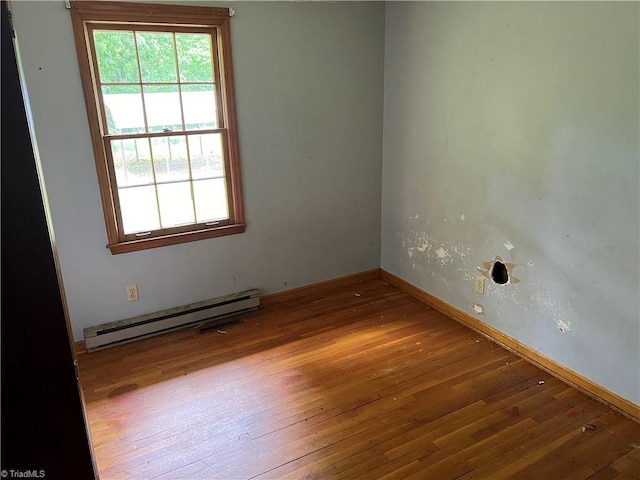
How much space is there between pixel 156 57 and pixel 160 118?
0.36 meters

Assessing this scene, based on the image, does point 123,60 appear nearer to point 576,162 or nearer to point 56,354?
point 56,354

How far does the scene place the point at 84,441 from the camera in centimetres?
113

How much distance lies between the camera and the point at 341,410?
2.30m

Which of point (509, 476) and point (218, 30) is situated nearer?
point (509, 476)

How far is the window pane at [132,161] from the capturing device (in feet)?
9.21

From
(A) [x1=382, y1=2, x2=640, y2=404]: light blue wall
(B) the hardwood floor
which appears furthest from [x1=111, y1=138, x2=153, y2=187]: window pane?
(A) [x1=382, y1=2, x2=640, y2=404]: light blue wall

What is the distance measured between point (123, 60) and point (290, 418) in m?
2.27

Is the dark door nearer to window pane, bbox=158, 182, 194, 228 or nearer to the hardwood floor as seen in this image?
the hardwood floor

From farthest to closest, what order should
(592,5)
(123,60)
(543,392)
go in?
(123,60) → (543,392) → (592,5)

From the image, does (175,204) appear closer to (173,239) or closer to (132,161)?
(173,239)

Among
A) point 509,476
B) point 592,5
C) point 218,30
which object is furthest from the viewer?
point 218,30

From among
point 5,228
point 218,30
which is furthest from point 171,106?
point 5,228

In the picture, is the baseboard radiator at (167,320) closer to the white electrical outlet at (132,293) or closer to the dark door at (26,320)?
the white electrical outlet at (132,293)

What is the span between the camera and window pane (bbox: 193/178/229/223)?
3.11 metres
